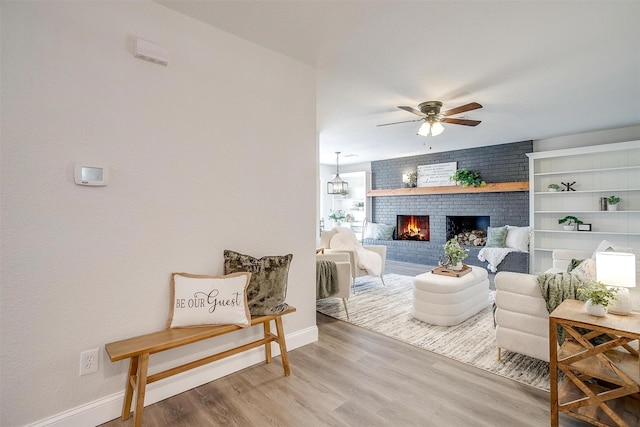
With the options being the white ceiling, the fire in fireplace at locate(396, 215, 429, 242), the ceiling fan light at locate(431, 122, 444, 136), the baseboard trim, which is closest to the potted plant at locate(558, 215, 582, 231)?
the white ceiling

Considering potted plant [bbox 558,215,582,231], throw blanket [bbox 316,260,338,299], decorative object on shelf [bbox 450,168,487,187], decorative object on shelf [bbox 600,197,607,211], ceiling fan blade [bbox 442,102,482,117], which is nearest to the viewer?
ceiling fan blade [bbox 442,102,482,117]

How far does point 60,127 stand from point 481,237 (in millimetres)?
6790

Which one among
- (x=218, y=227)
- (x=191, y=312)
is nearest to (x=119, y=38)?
(x=218, y=227)

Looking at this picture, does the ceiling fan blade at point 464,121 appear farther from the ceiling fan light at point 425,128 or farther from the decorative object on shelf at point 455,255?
the decorative object on shelf at point 455,255

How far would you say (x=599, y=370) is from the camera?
5.36 feet

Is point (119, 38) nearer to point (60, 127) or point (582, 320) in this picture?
point (60, 127)

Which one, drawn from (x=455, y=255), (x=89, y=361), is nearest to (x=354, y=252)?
(x=455, y=255)

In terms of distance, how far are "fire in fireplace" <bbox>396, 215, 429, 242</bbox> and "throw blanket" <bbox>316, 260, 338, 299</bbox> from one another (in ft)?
14.9

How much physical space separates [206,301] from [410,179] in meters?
6.30

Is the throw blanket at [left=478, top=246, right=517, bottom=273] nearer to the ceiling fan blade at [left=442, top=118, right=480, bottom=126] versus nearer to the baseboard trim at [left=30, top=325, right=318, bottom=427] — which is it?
the ceiling fan blade at [left=442, top=118, right=480, bottom=126]

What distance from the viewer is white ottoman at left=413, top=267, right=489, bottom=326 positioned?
3186 mm

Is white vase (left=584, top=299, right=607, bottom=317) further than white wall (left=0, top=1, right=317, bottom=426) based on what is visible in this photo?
Yes

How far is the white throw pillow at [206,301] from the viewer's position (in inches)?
76.7

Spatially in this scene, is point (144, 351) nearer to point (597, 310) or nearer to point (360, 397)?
point (360, 397)
